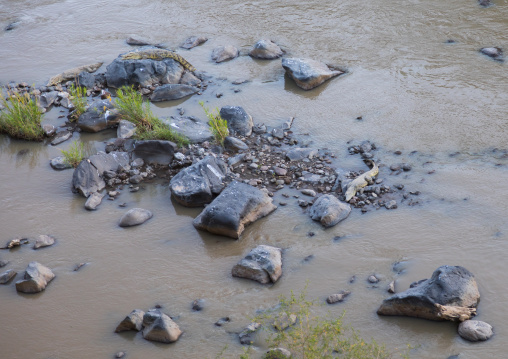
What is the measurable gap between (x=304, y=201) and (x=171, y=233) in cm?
139

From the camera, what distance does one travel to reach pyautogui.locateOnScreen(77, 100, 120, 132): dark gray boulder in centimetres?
689

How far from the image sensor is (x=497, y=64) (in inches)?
293

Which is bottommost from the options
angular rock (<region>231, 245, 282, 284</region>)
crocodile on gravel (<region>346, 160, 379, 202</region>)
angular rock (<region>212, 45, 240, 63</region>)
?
angular rock (<region>231, 245, 282, 284</region>)

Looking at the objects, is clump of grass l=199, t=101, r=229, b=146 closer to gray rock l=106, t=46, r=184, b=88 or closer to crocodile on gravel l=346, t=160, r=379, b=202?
crocodile on gravel l=346, t=160, r=379, b=202

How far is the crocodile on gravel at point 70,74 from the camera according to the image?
317 inches

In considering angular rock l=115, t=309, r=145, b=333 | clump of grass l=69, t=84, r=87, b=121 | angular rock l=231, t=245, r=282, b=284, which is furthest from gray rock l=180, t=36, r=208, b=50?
angular rock l=115, t=309, r=145, b=333

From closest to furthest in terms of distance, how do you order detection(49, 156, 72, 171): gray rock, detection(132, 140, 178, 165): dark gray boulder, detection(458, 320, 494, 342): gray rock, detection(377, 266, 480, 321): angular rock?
detection(458, 320, 494, 342): gray rock
detection(377, 266, 480, 321): angular rock
detection(132, 140, 178, 165): dark gray boulder
detection(49, 156, 72, 171): gray rock

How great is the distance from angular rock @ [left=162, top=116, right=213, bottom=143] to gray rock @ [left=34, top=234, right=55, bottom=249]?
206cm

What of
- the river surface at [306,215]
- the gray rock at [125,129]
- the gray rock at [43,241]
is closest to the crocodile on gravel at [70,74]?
the river surface at [306,215]

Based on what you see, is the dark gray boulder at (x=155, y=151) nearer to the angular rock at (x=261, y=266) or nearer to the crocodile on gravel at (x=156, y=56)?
the angular rock at (x=261, y=266)

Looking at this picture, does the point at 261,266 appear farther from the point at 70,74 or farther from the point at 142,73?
the point at 70,74

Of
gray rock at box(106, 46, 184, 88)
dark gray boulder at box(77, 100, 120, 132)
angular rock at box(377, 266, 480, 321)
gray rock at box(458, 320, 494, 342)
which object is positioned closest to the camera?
gray rock at box(458, 320, 494, 342)

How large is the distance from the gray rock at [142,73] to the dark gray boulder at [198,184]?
2.65 m

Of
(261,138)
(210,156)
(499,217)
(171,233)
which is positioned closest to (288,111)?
(261,138)
